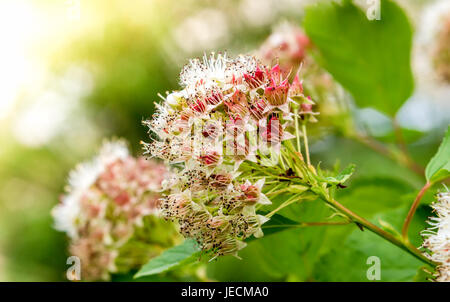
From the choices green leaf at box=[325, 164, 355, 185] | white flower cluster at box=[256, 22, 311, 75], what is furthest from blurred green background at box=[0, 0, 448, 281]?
green leaf at box=[325, 164, 355, 185]

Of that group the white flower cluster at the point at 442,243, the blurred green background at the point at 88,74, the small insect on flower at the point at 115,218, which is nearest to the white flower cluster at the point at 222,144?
the white flower cluster at the point at 442,243

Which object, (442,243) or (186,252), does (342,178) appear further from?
(186,252)

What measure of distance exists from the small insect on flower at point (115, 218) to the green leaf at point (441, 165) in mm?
658

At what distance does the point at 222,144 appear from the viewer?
725 mm

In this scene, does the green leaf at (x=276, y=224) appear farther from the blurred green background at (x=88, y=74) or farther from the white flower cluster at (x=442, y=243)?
the blurred green background at (x=88, y=74)

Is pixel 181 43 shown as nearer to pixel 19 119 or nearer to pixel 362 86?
pixel 19 119

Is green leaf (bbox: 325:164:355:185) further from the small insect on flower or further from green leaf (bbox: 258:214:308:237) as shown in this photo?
the small insect on flower

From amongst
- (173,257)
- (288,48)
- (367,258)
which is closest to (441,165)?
(367,258)

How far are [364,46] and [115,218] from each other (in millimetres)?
814

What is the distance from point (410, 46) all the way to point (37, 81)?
3495 mm

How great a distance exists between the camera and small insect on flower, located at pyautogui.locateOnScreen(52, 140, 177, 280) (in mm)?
1257

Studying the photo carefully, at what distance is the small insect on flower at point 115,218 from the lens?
126 cm

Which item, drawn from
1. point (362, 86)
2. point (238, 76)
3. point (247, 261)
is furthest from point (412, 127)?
point (247, 261)
